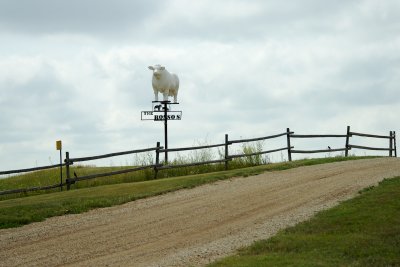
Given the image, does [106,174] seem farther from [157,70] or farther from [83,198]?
[157,70]

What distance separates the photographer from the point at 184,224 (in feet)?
53.6

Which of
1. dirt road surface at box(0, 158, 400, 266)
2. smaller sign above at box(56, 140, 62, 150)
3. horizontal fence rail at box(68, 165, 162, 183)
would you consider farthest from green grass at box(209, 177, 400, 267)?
smaller sign above at box(56, 140, 62, 150)

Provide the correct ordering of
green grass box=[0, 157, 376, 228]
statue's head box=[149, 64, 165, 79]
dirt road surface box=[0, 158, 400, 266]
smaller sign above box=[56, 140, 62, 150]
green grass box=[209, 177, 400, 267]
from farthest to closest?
1. statue's head box=[149, 64, 165, 79]
2. smaller sign above box=[56, 140, 62, 150]
3. green grass box=[0, 157, 376, 228]
4. dirt road surface box=[0, 158, 400, 266]
5. green grass box=[209, 177, 400, 267]

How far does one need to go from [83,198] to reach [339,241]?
996 centimetres

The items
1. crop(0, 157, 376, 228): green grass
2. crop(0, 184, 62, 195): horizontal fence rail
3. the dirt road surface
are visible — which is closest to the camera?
the dirt road surface

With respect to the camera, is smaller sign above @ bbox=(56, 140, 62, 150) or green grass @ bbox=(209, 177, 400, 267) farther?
smaller sign above @ bbox=(56, 140, 62, 150)

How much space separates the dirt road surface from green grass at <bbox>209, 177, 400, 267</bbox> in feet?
1.94

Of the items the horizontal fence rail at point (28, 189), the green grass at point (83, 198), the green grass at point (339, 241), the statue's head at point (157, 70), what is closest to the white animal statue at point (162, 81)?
the statue's head at point (157, 70)

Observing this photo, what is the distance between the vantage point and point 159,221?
16984 millimetres

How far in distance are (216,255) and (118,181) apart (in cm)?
1340

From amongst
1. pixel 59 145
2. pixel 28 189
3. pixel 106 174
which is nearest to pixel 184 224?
pixel 28 189

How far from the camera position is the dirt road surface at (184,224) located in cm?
1378

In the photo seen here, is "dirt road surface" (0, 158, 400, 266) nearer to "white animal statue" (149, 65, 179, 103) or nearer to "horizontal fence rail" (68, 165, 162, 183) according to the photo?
"horizontal fence rail" (68, 165, 162, 183)

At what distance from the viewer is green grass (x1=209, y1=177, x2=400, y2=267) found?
1195 cm
